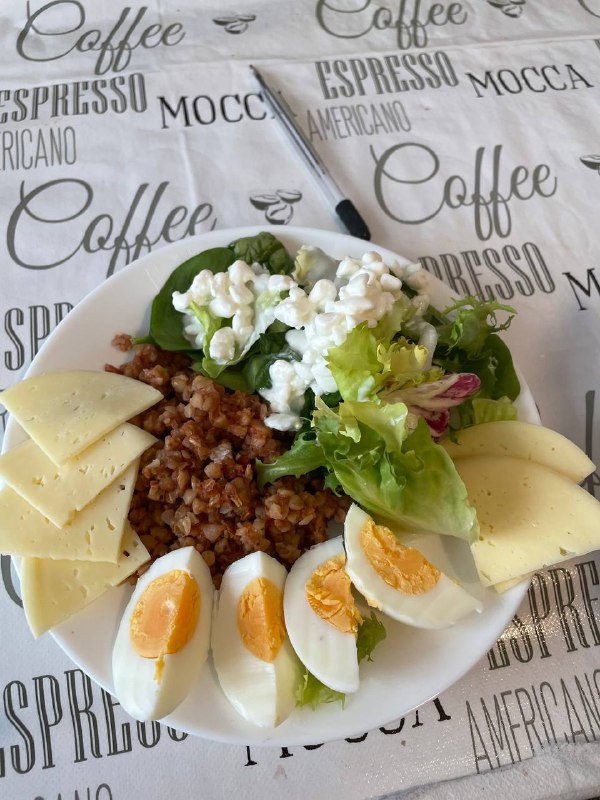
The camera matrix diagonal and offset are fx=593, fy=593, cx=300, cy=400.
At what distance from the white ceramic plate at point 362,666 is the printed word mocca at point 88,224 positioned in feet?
1.20

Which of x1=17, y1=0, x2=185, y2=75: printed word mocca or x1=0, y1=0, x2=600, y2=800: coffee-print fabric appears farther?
x1=17, y1=0, x2=185, y2=75: printed word mocca

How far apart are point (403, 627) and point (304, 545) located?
22cm

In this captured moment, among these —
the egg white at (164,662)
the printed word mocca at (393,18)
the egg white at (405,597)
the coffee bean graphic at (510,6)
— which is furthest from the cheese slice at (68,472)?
the coffee bean graphic at (510,6)

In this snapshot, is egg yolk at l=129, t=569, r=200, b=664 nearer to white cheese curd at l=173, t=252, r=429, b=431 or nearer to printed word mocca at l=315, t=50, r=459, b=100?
white cheese curd at l=173, t=252, r=429, b=431

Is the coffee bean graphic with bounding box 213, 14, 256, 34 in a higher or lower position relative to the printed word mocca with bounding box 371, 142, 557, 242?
higher

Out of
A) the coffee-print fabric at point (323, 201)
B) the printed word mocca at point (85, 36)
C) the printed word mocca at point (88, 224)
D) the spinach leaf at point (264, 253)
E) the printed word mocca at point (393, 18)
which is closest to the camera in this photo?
the coffee-print fabric at point (323, 201)

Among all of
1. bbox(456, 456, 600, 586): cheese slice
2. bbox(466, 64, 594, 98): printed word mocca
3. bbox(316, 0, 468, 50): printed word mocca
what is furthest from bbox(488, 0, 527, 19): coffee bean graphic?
bbox(456, 456, 600, 586): cheese slice

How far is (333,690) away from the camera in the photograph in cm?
93

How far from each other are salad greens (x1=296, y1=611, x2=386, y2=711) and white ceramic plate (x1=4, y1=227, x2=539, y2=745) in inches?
0.9

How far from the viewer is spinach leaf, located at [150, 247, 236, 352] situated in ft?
3.82

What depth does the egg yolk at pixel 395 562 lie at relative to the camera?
38.3 inches

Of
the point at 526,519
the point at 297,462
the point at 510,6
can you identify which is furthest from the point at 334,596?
the point at 510,6

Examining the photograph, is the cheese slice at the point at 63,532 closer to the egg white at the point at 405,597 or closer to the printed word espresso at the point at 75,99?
the egg white at the point at 405,597

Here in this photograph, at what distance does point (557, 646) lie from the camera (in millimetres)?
1190
